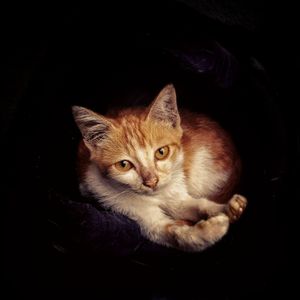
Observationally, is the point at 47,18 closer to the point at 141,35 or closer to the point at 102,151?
the point at 141,35

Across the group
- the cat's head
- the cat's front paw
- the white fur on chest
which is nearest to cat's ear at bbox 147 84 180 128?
the cat's head

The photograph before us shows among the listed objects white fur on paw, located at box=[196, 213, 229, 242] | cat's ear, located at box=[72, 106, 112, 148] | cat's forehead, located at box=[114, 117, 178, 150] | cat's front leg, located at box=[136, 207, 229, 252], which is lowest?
cat's front leg, located at box=[136, 207, 229, 252]

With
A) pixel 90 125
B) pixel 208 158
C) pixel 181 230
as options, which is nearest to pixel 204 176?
pixel 208 158

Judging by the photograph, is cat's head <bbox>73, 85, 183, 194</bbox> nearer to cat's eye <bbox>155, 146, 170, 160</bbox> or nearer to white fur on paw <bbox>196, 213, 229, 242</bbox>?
cat's eye <bbox>155, 146, 170, 160</bbox>

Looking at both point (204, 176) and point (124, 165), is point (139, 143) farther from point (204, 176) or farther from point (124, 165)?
point (204, 176)

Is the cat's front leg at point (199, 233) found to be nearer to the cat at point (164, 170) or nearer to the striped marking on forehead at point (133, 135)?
the cat at point (164, 170)

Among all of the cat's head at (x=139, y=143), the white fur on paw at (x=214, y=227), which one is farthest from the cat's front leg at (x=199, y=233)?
the cat's head at (x=139, y=143)
